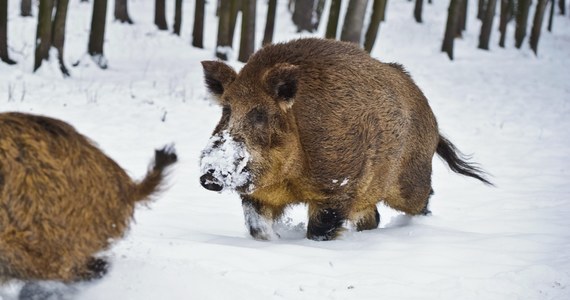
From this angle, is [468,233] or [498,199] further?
[498,199]

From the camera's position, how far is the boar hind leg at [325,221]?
5.73 metres

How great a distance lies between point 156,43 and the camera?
20719 millimetres

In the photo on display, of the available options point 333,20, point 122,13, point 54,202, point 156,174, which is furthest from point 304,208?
point 122,13

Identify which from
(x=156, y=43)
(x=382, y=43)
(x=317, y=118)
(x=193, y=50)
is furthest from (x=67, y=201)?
(x=382, y=43)

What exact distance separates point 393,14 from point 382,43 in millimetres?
7220

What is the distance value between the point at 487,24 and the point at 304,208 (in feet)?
63.8

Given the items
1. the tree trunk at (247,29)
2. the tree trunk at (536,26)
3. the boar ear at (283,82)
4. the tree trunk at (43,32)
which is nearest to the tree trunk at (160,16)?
the tree trunk at (247,29)

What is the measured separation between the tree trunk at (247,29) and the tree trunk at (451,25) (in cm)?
765

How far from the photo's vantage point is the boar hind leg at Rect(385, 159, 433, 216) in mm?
6562

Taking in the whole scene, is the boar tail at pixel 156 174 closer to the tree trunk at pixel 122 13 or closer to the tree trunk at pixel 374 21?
the tree trunk at pixel 374 21

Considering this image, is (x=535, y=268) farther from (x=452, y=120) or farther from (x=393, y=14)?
(x=393, y=14)

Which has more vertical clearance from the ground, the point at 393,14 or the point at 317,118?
the point at 317,118

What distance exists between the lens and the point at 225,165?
4.89 metres

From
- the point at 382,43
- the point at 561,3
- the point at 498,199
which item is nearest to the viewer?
the point at 498,199
